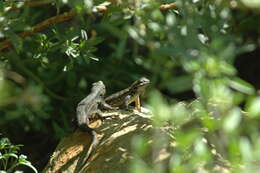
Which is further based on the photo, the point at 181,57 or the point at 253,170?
the point at 181,57

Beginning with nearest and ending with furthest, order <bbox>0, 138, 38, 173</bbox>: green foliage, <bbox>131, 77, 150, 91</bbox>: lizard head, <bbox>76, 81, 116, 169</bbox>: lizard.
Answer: <bbox>0, 138, 38, 173</bbox>: green foliage
<bbox>76, 81, 116, 169</bbox>: lizard
<bbox>131, 77, 150, 91</bbox>: lizard head

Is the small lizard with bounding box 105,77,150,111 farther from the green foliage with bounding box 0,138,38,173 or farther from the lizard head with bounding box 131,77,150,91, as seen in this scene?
the green foliage with bounding box 0,138,38,173

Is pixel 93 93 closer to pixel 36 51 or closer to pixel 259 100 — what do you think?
pixel 36 51

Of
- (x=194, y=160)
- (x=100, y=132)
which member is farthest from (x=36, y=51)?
(x=194, y=160)

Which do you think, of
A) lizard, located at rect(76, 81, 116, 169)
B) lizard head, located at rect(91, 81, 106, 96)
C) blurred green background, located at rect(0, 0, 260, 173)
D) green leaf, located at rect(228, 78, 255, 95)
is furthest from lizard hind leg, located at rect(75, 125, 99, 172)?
green leaf, located at rect(228, 78, 255, 95)

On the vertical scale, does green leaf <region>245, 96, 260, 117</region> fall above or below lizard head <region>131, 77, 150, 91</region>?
above

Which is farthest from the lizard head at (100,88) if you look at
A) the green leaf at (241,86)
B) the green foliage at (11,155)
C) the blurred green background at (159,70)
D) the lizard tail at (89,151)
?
the green leaf at (241,86)
